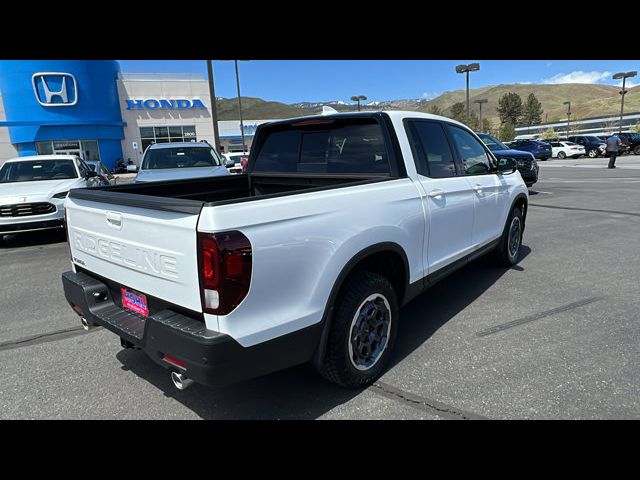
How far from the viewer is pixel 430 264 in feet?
11.6

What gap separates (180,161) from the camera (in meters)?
9.86

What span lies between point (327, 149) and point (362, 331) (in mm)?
1724

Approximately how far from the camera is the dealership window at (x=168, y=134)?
37.1m

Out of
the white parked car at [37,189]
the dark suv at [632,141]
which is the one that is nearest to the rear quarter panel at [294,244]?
the white parked car at [37,189]

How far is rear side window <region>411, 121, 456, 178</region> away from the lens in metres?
3.59

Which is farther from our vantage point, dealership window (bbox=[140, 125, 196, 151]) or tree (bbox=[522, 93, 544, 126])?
tree (bbox=[522, 93, 544, 126])


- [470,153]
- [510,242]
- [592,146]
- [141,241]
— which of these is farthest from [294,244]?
[592,146]

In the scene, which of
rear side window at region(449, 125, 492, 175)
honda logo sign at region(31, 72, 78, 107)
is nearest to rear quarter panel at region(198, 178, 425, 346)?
rear side window at region(449, 125, 492, 175)

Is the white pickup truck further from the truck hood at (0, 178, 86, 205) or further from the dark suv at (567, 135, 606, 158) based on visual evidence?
the dark suv at (567, 135, 606, 158)

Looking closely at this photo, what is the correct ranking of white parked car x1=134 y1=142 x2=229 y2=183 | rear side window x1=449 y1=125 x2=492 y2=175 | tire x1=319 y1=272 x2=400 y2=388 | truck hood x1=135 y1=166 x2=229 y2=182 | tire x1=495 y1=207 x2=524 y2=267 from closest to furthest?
tire x1=319 y1=272 x2=400 y2=388
rear side window x1=449 y1=125 x2=492 y2=175
tire x1=495 y1=207 x2=524 y2=267
truck hood x1=135 y1=166 x2=229 y2=182
white parked car x1=134 y1=142 x2=229 y2=183

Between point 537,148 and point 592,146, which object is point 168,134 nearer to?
point 537,148

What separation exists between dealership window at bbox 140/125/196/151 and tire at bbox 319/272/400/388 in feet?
122
